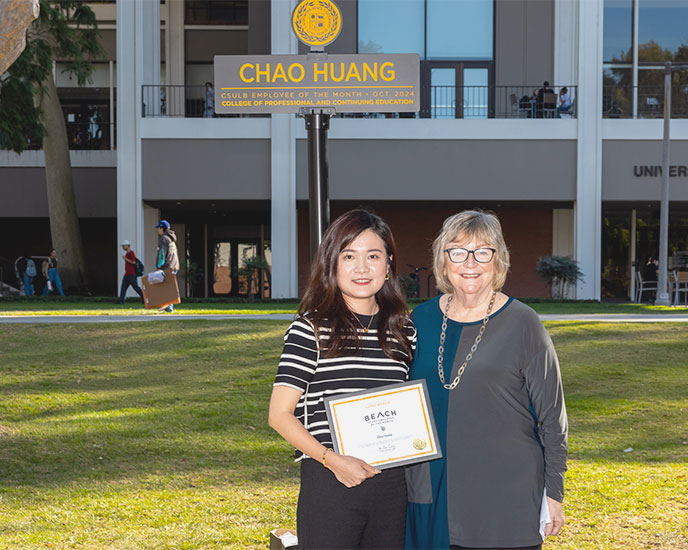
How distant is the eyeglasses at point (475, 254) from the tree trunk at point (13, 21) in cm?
304

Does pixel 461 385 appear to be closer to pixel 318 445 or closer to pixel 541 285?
pixel 318 445

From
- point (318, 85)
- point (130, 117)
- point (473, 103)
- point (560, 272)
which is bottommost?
point (560, 272)

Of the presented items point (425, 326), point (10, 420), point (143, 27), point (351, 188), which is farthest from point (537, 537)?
point (143, 27)

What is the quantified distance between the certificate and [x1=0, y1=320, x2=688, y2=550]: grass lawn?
A: 228 centimetres

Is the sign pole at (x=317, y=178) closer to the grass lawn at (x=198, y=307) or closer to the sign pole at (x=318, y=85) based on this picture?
the sign pole at (x=318, y=85)

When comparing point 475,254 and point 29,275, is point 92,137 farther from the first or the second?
point 475,254

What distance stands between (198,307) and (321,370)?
14.0 m

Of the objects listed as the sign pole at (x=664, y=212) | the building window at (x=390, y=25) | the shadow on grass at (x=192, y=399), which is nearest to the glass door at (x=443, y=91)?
the building window at (x=390, y=25)

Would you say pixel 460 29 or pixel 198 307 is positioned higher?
pixel 460 29

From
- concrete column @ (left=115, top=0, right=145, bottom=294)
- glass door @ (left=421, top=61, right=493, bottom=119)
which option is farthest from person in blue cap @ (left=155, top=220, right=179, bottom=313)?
glass door @ (left=421, top=61, right=493, bottom=119)

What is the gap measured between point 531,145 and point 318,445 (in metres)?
18.9

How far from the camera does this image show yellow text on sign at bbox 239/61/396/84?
484 centimetres

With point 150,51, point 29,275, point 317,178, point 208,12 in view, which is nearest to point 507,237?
point 150,51

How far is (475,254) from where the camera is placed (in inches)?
106
